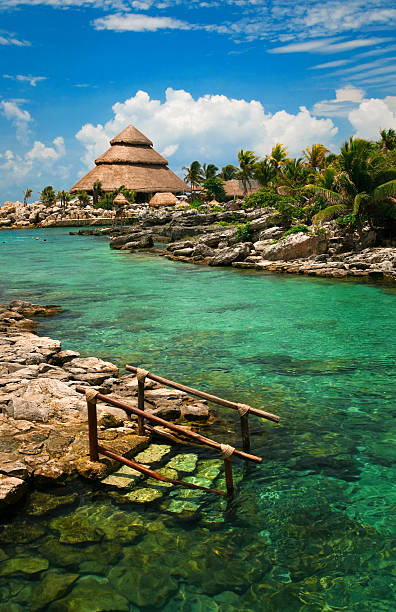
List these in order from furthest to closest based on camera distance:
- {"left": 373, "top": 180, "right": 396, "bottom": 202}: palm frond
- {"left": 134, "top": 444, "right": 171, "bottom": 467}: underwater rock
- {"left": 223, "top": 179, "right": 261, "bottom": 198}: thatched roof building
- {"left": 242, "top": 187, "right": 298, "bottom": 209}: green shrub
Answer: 1. {"left": 223, "top": 179, "right": 261, "bottom": 198}: thatched roof building
2. {"left": 242, "top": 187, "right": 298, "bottom": 209}: green shrub
3. {"left": 373, "top": 180, "right": 396, "bottom": 202}: palm frond
4. {"left": 134, "top": 444, "right": 171, "bottom": 467}: underwater rock

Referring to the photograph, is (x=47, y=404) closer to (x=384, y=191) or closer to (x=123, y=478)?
(x=123, y=478)

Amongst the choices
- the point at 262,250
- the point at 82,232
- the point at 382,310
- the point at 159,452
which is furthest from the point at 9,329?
the point at 82,232

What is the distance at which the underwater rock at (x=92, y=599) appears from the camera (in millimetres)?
4238

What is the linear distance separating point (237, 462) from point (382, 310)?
1076cm

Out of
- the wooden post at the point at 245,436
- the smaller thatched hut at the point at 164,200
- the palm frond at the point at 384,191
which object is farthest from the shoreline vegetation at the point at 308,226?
the smaller thatched hut at the point at 164,200

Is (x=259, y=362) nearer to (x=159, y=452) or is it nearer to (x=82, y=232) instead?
(x=159, y=452)

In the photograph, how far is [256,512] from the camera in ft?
17.9

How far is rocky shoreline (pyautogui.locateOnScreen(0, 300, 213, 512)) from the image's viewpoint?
5.88 meters

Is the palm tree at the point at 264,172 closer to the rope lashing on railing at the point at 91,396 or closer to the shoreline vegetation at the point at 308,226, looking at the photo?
the shoreline vegetation at the point at 308,226

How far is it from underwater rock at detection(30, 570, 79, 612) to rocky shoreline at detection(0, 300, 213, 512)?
42.0 inches

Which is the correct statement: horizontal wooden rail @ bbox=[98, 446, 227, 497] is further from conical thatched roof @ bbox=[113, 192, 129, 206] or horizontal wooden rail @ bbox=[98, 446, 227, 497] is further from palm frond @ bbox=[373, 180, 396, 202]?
conical thatched roof @ bbox=[113, 192, 129, 206]

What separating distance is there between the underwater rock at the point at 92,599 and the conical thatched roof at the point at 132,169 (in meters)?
76.4

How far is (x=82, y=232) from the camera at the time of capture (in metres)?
56.9

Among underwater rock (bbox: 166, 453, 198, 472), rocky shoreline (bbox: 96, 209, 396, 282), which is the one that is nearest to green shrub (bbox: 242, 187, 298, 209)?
rocky shoreline (bbox: 96, 209, 396, 282)
